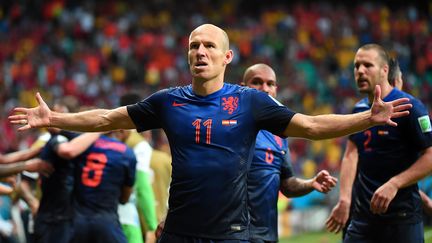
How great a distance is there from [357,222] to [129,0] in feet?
70.6

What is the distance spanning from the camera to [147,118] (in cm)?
598

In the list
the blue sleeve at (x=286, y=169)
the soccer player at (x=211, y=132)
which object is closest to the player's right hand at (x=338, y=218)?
the blue sleeve at (x=286, y=169)

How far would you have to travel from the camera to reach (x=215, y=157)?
223 inches

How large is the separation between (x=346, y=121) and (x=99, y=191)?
3.53 metres

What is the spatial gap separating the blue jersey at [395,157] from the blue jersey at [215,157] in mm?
1824

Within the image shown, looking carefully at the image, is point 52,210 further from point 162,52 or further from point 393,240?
point 162,52

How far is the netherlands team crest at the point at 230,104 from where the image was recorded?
5734 mm

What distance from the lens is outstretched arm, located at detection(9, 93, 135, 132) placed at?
230 inches

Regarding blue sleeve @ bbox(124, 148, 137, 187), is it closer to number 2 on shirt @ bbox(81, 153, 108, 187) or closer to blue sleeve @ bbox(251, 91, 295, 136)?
number 2 on shirt @ bbox(81, 153, 108, 187)

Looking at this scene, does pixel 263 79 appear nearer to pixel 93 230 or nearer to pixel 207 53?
pixel 207 53

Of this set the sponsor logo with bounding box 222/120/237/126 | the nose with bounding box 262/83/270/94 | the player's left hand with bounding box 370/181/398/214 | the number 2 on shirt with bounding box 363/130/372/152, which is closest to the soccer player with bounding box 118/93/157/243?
the nose with bounding box 262/83/270/94

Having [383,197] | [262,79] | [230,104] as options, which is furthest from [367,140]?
[230,104]

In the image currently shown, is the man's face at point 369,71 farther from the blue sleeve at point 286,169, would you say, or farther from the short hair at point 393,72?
the blue sleeve at point 286,169

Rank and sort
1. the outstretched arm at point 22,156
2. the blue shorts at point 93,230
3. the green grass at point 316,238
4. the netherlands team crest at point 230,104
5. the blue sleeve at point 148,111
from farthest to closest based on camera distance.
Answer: the green grass at point 316,238
the outstretched arm at point 22,156
the blue shorts at point 93,230
the blue sleeve at point 148,111
the netherlands team crest at point 230,104
